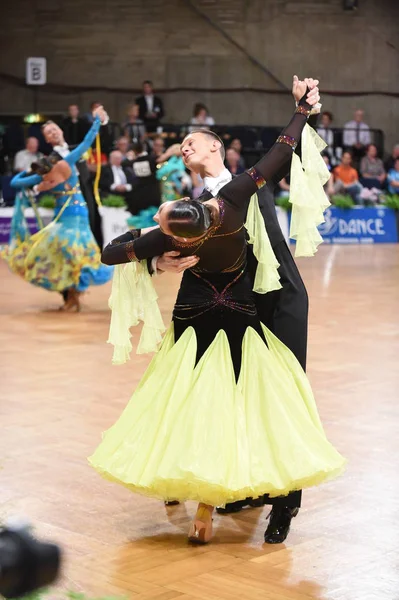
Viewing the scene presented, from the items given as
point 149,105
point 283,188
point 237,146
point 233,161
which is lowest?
point 283,188

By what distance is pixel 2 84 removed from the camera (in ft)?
62.8

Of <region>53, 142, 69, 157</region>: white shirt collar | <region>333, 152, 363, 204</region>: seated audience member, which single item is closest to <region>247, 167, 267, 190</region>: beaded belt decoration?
<region>53, 142, 69, 157</region>: white shirt collar

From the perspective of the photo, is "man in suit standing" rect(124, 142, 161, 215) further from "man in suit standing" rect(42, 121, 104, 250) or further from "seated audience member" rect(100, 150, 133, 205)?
"seated audience member" rect(100, 150, 133, 205)

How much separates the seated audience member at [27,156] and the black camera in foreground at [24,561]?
50.4 ft

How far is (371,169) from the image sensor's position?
1902cm

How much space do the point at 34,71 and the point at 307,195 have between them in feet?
52.9

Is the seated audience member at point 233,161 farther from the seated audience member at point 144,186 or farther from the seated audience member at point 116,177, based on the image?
the seated audience member at point 144,186

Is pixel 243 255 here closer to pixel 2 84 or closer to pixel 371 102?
pixel 2 84

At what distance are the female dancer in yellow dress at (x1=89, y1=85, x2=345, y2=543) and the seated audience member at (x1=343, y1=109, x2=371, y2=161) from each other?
1602cm

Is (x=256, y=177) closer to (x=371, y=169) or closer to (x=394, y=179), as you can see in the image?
(x=394, y=179)

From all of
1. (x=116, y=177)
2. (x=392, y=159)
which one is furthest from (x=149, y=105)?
(x=392, y=159)

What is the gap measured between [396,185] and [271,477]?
15743 mm

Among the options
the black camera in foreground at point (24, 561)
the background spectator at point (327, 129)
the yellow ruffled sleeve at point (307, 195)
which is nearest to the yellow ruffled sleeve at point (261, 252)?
the yellow ruffled sleeve at point (307, 195)

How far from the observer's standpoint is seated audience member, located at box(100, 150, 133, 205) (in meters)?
15.6
